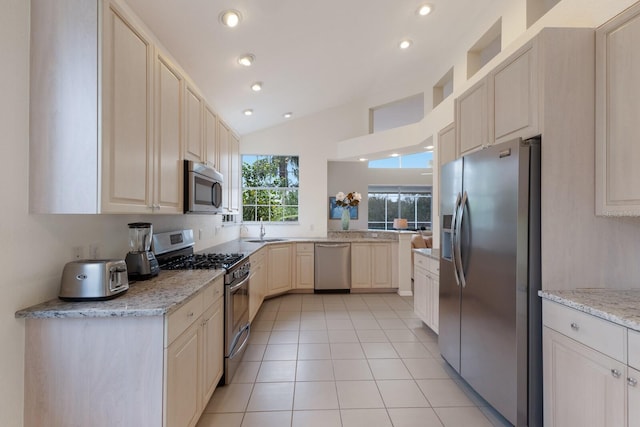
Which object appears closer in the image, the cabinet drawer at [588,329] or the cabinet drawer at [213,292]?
the cabinet drawer at [588,329]

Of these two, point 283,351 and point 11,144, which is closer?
point 11,144

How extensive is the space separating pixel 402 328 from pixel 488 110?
2.46 metres

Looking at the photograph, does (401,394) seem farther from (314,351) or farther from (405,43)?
(405,43)

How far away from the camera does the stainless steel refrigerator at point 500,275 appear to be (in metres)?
1.65

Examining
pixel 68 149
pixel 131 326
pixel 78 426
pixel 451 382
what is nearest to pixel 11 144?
pixel 68 149

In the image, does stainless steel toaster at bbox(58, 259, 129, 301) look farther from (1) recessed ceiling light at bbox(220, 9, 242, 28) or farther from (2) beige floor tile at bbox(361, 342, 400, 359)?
(2) beige floor tile at bbox(361, 342, 400, 359)

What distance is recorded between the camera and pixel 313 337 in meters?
3.13

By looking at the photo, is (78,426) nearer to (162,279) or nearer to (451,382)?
(162,279)

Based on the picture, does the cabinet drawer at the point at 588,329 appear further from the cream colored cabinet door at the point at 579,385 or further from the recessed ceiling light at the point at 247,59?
the recessed ceiling light at the point at 247,59

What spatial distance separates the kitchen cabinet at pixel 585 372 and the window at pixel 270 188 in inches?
164

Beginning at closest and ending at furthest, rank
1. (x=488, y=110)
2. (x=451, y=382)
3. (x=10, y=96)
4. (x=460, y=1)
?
1. (x=10, y=96)
2. (x=488, y=110)
3. (x=451, y=382)
4. (x=460, y=1)

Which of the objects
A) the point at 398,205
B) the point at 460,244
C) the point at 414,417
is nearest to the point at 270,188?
the point at 460,244

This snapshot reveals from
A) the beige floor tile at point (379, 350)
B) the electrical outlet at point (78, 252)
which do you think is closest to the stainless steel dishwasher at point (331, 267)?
the beige floor tile at point (379, 350)

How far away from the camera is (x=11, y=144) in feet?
4.23
